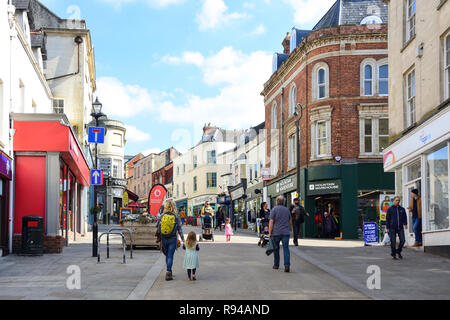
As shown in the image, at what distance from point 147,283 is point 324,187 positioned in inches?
852

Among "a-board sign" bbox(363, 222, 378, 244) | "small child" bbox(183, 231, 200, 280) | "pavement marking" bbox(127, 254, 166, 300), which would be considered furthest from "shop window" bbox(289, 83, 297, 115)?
"small child" bbox(183, 231, 200, 280)

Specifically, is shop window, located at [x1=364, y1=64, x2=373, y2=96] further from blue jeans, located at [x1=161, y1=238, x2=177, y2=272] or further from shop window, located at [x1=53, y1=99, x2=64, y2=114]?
blue jeans, located at [x1=161, y1=238, x2=177, y2=272]

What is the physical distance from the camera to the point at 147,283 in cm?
1074

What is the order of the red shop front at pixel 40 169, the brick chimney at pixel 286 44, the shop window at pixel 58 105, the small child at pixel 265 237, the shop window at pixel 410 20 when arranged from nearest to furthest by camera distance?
the red shop front at pixel 40 169 < the shop window at pixel 410 20 < the small child at pixel 265 237 < the shop window at pixel 58 105 < the brick chimney at pixel 286 44

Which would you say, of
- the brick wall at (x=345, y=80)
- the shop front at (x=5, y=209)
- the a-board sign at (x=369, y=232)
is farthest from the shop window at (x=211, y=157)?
the shop front at (x=5, y=209)

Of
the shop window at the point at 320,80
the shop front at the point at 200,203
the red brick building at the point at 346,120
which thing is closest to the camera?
the red brick building at the point at 346,120

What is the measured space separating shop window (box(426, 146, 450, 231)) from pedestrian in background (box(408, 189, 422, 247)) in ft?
1.91

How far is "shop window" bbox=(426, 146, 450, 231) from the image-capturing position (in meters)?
16.6

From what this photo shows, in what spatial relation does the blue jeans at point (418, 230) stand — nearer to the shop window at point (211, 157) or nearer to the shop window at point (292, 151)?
the shop window at point (292, 151)

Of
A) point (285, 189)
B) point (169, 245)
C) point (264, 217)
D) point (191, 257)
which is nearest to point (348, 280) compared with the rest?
point (191, 257)

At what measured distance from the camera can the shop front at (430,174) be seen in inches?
645

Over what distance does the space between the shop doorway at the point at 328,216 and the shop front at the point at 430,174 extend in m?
9.82

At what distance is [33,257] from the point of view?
1644 cm
